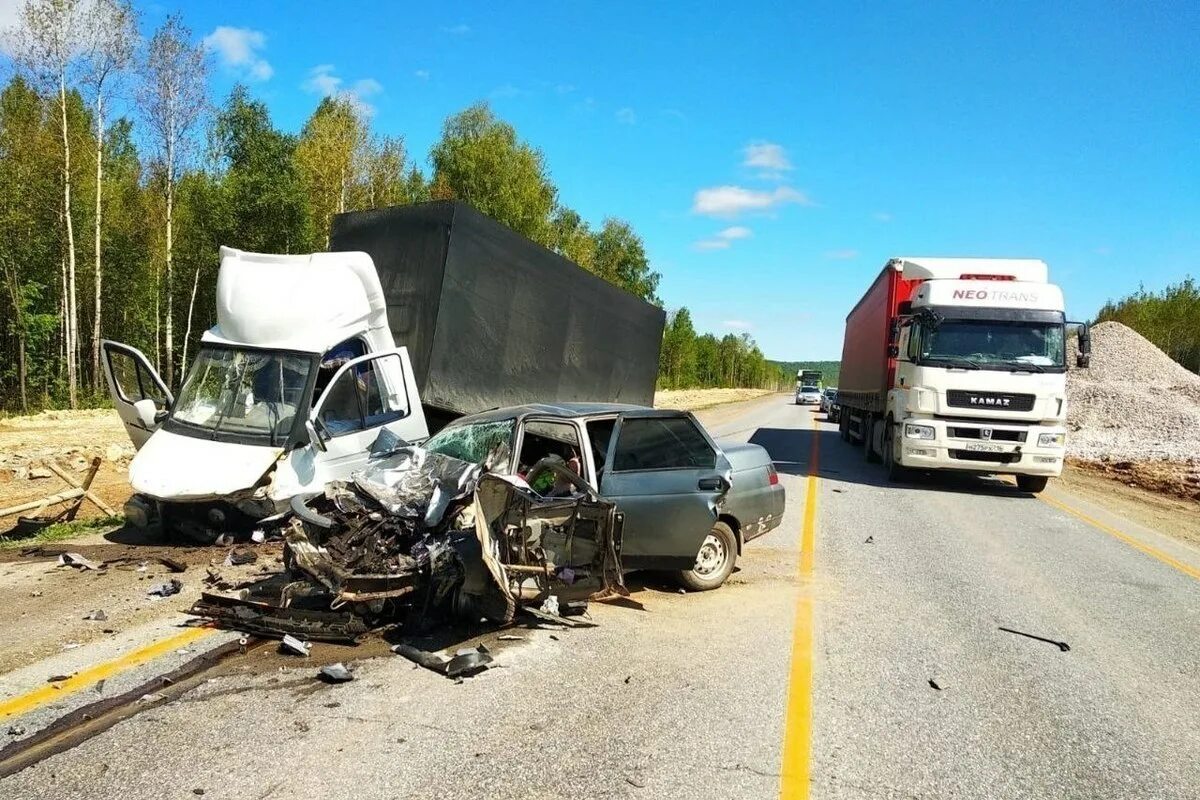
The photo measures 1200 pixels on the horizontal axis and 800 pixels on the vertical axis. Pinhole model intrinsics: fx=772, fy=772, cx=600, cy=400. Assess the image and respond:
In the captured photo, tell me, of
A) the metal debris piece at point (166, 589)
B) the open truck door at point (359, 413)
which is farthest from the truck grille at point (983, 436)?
the metal debris piece at point (166, 589)

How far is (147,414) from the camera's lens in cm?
823

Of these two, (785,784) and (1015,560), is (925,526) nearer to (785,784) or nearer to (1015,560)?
(1015,560)

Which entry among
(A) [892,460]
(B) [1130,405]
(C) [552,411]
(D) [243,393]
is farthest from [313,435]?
(B) [1130,405]

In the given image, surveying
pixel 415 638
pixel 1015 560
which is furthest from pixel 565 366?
pixel 415 638

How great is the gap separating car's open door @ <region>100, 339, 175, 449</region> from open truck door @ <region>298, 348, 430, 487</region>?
187 centimetres

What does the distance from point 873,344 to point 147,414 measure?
1403 cm

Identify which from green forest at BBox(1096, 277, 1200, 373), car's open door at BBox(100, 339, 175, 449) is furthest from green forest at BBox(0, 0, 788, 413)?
green forest at BBox(1096, 277, 1200, 373)

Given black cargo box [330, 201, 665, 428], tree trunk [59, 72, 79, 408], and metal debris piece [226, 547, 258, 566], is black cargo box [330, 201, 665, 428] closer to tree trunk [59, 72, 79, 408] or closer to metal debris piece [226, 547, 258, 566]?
metal debris piece [226, 547, 258, 566]

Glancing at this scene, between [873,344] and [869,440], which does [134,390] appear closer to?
[873,344]

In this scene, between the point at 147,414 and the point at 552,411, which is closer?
the point at 552,411

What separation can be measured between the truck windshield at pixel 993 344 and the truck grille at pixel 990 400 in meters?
0.46

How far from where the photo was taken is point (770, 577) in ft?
23.1

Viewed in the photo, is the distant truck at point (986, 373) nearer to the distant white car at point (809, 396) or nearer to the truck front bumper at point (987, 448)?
the truck front bumper at point (987, 448)

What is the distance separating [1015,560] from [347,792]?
7476 mm
